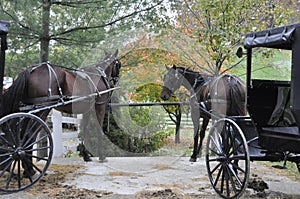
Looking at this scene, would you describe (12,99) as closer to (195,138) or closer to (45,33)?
(45,33)

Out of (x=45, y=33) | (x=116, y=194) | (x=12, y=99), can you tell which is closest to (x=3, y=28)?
(x=12, y=99)

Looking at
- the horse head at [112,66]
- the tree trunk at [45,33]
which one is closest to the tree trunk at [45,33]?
the tree trunk at [45,33]

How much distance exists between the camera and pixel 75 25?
647cm

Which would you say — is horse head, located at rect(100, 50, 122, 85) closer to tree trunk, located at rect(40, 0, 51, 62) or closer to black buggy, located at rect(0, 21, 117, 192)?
black buggy, located at rect(0, 21, 117, 192)

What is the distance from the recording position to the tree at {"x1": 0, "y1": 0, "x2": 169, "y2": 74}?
6.21 m

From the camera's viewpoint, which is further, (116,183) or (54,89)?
(54,89)

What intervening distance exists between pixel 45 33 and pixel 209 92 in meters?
3.07

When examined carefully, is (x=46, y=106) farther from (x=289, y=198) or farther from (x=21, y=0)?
(x=289, y=198)

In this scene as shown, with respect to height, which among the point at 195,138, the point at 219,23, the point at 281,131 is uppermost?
the point at 219,23

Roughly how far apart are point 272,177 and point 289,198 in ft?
3.64

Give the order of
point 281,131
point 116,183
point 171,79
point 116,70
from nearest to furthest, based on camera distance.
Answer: point 281,131 → point 116,183 → point 171,79 → point 116,70

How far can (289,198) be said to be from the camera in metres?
4.03

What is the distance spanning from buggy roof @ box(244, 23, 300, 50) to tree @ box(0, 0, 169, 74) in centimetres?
308

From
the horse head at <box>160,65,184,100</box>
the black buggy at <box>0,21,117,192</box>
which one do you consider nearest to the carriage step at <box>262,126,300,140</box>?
the black buggy at <box>0,21,117,192</box>
